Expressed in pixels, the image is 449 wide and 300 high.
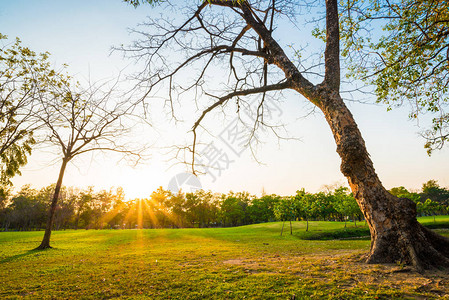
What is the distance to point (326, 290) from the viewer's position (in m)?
3.46

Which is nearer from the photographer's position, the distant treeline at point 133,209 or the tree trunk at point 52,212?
the tree trunk at point 52,212

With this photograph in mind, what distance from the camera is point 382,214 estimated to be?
14.2 ft

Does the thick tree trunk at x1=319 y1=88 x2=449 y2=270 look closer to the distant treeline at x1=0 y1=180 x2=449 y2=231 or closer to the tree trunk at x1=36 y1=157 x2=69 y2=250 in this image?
the tree trunk at x1=36 y1=157 x2=69 y2=250

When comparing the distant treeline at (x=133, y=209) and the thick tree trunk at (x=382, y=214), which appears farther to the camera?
the distant treeline at (x=133, y=209)

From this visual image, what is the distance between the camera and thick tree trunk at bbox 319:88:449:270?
415 centimetres

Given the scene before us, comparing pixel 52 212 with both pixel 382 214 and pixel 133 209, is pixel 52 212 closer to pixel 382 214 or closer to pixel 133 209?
pixel 382 214

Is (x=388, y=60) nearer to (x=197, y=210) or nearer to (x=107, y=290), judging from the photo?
(x=107, y=290)

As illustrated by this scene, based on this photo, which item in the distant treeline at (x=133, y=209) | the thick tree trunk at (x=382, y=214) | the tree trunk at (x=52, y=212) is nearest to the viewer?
the thick tree trunk at (x=382, y=214)

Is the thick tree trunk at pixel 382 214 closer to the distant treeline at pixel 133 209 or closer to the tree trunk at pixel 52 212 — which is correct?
the tree trunk at pixel 52 212

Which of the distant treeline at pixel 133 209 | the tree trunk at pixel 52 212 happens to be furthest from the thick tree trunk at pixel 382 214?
the distant treeline at pixel 133 209

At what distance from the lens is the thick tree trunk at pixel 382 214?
4.15 meters

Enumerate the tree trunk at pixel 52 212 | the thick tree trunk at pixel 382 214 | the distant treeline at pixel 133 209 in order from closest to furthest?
the thick tree trunk at pixel 382 214 < the tree trunk at pixel 52 212 < the distant treeline at pixel 133 209

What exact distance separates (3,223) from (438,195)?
167750 mm

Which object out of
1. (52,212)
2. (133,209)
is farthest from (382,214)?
(133,209)
